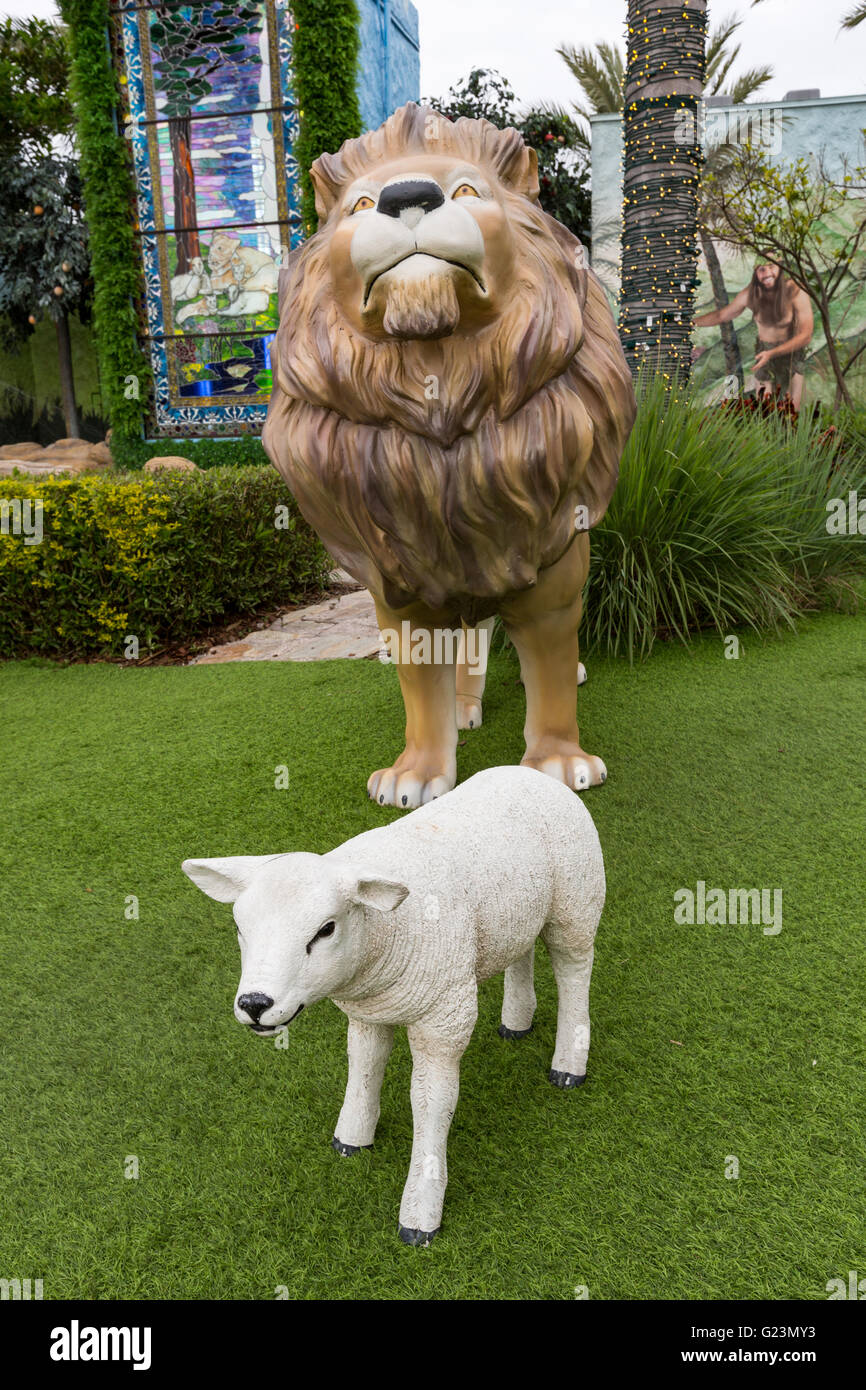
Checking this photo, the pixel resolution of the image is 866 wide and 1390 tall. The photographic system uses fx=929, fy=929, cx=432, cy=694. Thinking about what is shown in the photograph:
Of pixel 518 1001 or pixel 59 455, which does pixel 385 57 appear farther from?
pixel 518 1001

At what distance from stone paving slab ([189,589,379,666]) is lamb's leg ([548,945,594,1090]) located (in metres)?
2.81

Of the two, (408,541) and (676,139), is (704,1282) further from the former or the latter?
(676,139)

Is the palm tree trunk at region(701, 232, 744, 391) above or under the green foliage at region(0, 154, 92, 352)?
under

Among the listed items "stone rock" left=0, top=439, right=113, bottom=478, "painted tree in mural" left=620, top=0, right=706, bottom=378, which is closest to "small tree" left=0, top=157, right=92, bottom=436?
"stone rock" left=0, top=439, right=113, bottom=478

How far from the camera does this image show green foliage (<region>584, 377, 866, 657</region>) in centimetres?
377

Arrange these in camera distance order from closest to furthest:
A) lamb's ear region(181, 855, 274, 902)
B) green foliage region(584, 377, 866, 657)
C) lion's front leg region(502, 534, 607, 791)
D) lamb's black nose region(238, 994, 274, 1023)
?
1. lamb's black nose region(238, 994, 274, 1023)
2. lamb's ear region(181, 855, 274, 902)
3. lion's front leg region(502, 534, 607, 791)
4. green foliage region(584, 377, 866, 657)

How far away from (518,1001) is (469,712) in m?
1.55

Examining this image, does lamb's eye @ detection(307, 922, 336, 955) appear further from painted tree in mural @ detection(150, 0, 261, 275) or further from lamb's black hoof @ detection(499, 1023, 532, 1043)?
painted tree in mural @ detection(150, 0, 261, 275)

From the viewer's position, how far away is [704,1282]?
113 cm

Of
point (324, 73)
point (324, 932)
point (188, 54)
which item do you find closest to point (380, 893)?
point (324, 932)

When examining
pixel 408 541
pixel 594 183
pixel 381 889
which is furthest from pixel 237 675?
pixel 594 183

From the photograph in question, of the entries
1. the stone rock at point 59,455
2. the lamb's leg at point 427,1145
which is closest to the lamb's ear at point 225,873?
the lamb's leg at point 427,1145

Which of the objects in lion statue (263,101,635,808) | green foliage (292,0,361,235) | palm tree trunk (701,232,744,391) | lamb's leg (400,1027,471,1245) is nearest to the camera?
lamb's leg (400,1027,471,1245)

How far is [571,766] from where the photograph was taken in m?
2.40
